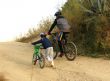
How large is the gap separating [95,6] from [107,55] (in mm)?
2398

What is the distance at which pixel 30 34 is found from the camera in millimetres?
28781

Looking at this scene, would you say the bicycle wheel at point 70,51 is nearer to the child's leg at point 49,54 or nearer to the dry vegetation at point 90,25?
the dry vegetation at point 90,25

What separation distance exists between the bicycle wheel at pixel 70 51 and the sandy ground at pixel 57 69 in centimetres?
19

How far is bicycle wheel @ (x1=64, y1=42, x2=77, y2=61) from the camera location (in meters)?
20.0

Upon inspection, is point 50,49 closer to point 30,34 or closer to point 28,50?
point 28,50

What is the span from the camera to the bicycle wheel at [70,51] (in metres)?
20.0

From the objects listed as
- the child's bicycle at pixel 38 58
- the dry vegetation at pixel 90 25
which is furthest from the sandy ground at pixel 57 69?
the dry vegetation at pixel 90 25

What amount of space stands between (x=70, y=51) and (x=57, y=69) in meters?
1.65

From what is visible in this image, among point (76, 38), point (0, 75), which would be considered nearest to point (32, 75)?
point (0, 75)

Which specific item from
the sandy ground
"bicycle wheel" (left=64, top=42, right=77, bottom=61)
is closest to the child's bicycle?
the sandy ground

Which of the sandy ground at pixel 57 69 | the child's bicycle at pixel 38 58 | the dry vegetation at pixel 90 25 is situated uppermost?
the dry vegetation at pixel 90 25

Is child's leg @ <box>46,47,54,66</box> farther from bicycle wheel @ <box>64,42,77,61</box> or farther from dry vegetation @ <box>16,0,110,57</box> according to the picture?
dry vegetation @ <box>16,0,110,57</box>

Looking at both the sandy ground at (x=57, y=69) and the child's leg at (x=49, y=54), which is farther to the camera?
the child's leg at (x=49, y=54)

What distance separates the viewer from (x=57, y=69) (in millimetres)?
18672
